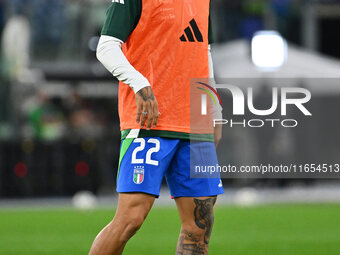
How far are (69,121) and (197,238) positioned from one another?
13877 millimetres

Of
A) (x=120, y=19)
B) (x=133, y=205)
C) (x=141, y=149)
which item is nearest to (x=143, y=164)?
(x=141, y=149)

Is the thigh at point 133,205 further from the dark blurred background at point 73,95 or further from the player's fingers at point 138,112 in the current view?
the dark blurred background at point 73,95

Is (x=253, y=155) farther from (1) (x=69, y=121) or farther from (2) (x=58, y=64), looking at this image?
(2) (x=58, y=64)

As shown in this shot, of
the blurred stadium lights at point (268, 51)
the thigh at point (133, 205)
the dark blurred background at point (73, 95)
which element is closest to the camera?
the thigh at point (133, 205)

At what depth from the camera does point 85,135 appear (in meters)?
18.0

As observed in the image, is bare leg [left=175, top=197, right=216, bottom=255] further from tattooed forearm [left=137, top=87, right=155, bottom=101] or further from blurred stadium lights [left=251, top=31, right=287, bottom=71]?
blurred stadium lights [left=251, top=31, right=287, bottom=71]

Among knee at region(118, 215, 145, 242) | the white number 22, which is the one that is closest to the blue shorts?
the white number 22

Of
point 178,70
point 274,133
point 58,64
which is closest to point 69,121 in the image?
point 58,64

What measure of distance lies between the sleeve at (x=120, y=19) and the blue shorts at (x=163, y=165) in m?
0.66

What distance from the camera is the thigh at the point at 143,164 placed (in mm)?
5168

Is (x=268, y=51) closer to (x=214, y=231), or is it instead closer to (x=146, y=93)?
(x=214, y=231)

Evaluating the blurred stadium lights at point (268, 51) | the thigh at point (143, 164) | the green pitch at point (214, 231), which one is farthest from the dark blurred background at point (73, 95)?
the thigh at point (143, 164)

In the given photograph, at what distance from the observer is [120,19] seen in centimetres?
514

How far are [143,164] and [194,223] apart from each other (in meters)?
0.56
